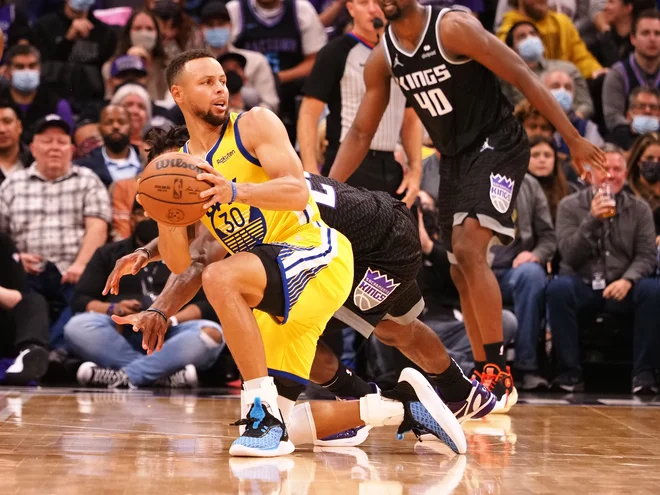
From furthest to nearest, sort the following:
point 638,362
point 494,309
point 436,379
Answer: point 638,362
point 494,309
point 436,379

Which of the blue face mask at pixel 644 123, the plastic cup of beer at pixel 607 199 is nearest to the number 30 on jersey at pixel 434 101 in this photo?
the plastic cup of beer at pixel 607 199

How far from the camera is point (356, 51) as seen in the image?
21.4ft

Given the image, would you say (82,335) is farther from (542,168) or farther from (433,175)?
(542,168)

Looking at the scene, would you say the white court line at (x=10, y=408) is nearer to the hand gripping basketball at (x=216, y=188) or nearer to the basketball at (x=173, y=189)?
the basketball at (x=173, y=189)

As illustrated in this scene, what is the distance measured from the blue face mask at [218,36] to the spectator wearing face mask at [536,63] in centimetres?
246

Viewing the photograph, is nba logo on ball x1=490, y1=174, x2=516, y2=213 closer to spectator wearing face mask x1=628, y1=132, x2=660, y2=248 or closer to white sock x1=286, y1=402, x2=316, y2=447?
white sock x1=286, y1=402, x2=316, y2=447

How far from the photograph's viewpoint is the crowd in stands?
23.4 ft

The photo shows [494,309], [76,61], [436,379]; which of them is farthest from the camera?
[76,61]

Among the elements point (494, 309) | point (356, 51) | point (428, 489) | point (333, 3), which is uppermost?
point (333, 3)

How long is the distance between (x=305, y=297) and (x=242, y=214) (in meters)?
0.41

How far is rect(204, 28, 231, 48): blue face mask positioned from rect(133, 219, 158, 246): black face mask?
2.80m

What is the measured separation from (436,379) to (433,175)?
11.7 feet

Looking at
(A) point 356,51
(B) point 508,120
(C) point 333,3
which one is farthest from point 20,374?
(C) point 333,3

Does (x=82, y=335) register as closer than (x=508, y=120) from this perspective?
No
